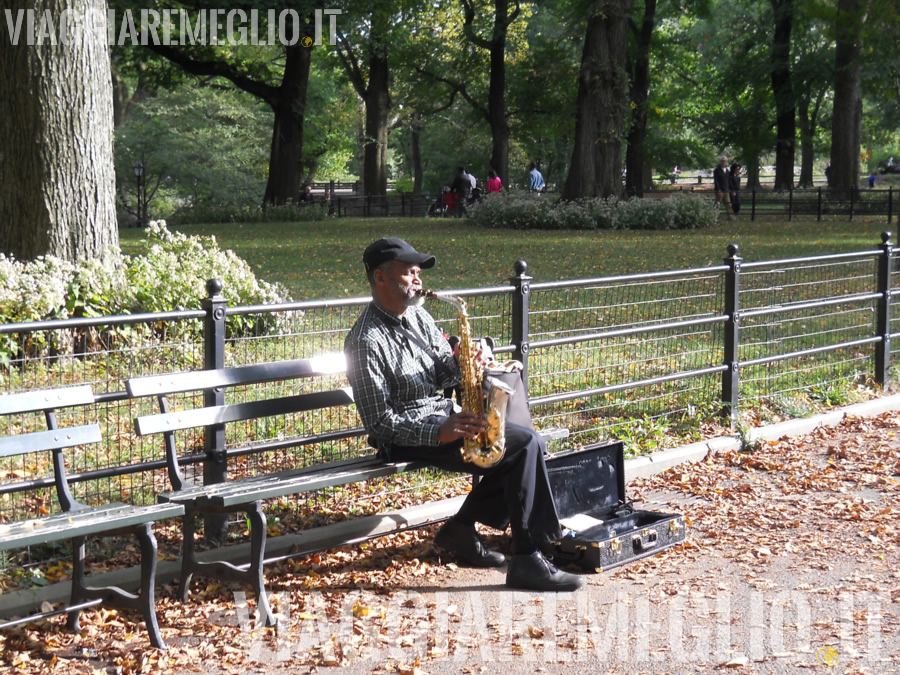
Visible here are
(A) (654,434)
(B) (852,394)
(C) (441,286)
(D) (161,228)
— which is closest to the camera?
(A) (654,434)

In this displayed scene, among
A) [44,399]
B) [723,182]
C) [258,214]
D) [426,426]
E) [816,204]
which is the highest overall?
[723,182]

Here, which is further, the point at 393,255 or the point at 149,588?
the point at 393,255

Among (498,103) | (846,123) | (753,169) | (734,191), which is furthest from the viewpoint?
(753,169)

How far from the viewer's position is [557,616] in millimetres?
4898

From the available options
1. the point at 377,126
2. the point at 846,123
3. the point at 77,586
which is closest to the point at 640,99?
the point at 846,123

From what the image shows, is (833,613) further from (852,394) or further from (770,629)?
(852,394)

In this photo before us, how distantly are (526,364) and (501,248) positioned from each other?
46.7 ft

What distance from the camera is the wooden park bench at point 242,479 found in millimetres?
4816

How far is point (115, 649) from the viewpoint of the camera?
4496 mm

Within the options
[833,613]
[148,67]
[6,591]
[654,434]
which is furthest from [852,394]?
[148,67]

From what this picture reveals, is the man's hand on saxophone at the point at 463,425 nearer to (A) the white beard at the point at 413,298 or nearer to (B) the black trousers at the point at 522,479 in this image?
(B) the black trousers at the point at 522,479

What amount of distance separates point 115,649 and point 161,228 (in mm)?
6651

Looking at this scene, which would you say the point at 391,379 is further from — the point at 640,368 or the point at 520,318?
the point at 640,368


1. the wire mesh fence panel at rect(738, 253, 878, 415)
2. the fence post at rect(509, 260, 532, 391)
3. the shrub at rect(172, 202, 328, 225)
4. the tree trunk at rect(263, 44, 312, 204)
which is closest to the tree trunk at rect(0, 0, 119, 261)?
the fence post at rect(509, 260, 532, 391)
